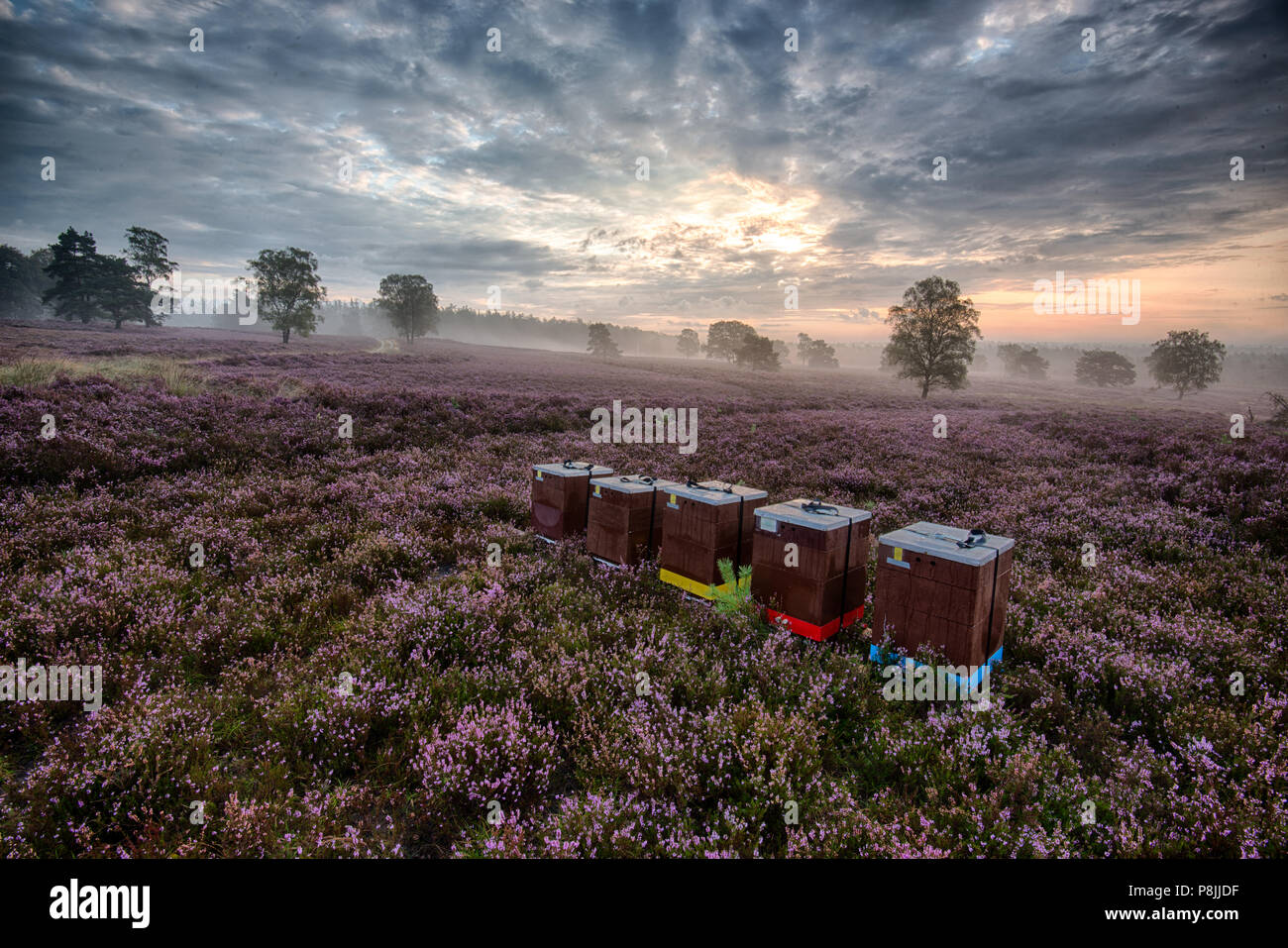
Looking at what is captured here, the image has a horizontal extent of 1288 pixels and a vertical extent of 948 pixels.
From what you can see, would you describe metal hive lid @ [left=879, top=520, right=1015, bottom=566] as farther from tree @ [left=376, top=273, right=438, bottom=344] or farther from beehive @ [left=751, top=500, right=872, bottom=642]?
tree @ [left=376, top=273, right=438, bottom=344]

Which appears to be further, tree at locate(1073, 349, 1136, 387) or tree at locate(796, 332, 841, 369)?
tree at locate(796, 332, 841, 369)

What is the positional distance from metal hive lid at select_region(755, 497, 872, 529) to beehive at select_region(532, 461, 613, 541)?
3554 mm

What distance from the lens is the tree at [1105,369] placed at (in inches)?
4055

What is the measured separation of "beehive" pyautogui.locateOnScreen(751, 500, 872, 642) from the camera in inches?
227

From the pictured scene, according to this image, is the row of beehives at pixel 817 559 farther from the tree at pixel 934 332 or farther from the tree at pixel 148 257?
the tree at pixel 148 257

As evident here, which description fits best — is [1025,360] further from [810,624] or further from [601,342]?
[810,624]

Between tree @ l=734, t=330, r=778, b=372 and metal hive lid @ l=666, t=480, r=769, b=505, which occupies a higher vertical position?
tree @ l=734, t=330, r=778, b=372

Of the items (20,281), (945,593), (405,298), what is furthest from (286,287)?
(945,593)

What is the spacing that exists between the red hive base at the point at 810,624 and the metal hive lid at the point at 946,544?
1281mm

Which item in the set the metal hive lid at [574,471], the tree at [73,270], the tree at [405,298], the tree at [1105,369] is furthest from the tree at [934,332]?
the tree at [73,270]

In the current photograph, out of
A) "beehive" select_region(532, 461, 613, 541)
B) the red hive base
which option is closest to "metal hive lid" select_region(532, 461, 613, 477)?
"beehive" select_region(532, 461, 613, 541)
